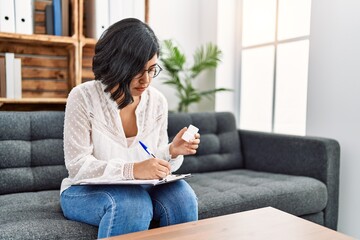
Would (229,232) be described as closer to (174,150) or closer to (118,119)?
(174,150)

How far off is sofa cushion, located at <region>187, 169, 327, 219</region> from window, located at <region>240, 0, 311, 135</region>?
613 mm

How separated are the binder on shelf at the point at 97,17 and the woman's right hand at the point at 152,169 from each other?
1237mm

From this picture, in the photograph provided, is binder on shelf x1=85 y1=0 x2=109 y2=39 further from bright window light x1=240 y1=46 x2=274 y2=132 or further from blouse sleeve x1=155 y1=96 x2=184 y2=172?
bright window light x1=240 y1=46 x2=274 y2=132

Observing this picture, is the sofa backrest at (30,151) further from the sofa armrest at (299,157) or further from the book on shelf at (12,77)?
the sofa armrest at (299,157)

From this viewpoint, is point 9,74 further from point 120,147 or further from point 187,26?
point 187,26

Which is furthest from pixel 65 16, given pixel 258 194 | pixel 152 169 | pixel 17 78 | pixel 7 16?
pixel 258 194

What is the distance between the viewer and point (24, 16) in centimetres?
190

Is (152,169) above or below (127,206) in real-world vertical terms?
above

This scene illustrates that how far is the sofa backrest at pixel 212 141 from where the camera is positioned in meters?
2.09

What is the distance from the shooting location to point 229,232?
96 centimetres

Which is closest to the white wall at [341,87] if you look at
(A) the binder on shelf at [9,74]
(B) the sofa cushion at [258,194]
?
(B) the sofa cushion at [258,194]

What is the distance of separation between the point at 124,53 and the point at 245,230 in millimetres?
719

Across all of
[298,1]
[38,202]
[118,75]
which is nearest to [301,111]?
[298,1]

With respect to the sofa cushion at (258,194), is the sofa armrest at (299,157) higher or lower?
higher
